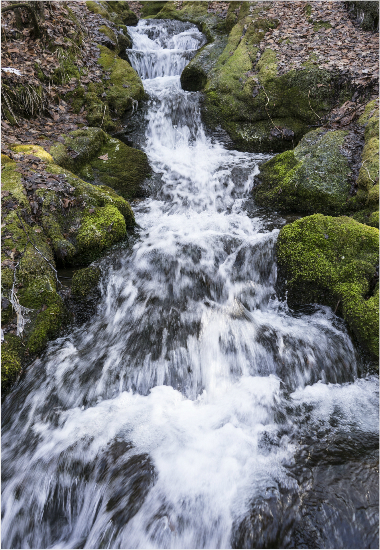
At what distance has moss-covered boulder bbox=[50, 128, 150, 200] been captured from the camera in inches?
266

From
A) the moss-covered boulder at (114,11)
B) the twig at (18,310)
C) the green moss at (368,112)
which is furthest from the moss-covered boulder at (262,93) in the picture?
the twig at (18,310)

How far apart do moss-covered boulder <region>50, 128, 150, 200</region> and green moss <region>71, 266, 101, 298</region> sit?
9.01ft

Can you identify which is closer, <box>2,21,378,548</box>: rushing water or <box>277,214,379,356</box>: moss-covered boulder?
<box>2,21,378,548</box>: rushing water

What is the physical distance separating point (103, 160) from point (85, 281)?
12.2 feet

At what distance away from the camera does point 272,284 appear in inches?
192

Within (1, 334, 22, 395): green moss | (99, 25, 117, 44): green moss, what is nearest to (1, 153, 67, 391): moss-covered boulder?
(1, 334, 22, 395): green moss

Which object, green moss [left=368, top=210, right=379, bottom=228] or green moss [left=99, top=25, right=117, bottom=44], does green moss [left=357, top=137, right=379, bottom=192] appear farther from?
green moss [left=99, top=25, right=117, bottom=44]

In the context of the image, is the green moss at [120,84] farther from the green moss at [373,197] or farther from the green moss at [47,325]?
the green moss at [373,197]

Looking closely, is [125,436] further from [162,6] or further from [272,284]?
[162,6]

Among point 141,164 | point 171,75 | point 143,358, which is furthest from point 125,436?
point 171,75

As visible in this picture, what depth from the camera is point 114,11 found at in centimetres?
1372

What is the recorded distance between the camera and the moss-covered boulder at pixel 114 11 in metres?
11.8

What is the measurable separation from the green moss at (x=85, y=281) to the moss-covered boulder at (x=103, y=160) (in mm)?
2746

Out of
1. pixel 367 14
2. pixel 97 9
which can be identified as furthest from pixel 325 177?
pixel 97 9
